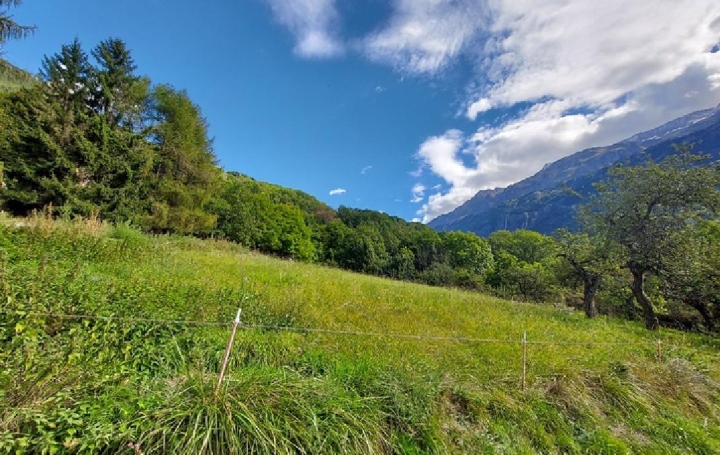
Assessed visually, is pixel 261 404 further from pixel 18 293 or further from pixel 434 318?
pixel 434 318

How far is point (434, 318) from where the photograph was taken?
289 inches

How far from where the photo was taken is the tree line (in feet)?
36.0

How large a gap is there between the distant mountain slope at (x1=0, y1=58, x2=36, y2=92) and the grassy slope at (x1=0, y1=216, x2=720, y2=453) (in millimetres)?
3449

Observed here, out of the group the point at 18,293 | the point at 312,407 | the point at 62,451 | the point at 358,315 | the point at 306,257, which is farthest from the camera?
the point at 306,257

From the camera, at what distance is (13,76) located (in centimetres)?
701

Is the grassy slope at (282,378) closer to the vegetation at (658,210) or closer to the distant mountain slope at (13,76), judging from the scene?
the distant mountain slope at (13,76)

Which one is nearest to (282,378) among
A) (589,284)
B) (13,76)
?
(13,76)

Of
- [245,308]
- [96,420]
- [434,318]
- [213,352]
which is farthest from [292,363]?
[434,318]

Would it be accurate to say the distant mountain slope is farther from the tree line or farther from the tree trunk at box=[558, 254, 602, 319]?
the tree trunk at box=[558, 254, 602, 319]

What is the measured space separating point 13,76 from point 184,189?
15.1 metres

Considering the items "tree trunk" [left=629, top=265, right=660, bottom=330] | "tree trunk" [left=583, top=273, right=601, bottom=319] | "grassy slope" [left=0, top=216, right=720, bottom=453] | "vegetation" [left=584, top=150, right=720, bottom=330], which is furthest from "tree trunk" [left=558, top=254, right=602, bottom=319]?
"grassy slope" [left=0, top=216, right=720, bottom=453]

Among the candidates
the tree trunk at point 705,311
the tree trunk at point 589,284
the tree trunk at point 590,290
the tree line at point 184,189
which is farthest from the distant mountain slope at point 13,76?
the tree trunk at point 705,311

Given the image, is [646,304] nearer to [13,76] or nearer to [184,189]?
[13,76]

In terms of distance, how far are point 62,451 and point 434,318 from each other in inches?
259
